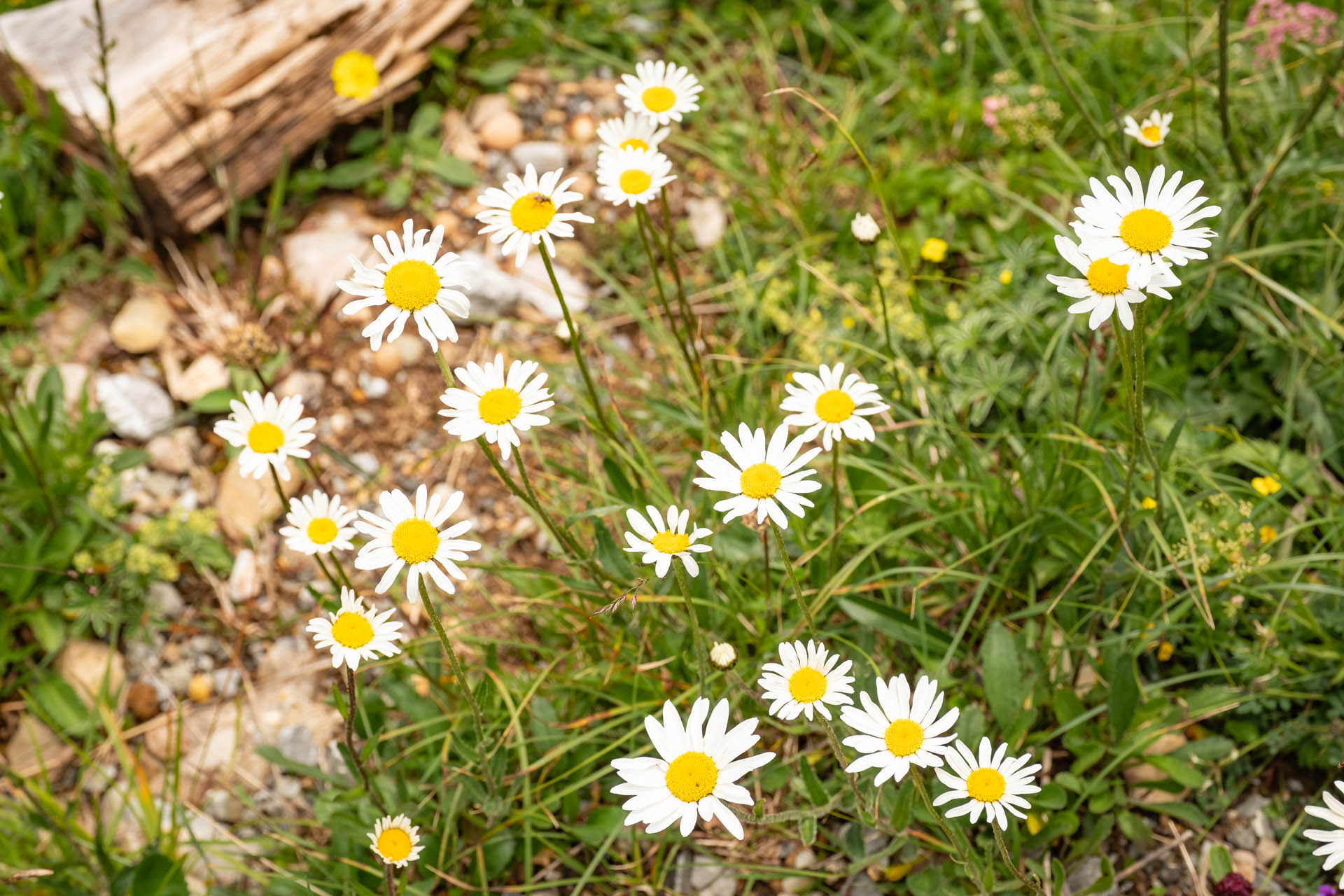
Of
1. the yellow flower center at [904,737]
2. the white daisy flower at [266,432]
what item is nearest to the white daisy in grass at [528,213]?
the white daisy flower at [266,432]

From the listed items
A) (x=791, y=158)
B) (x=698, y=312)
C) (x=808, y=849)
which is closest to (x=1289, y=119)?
(x=791, y=158)

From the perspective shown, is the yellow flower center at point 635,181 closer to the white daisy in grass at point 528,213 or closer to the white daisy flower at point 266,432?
the white daisy in grass at point 528,213

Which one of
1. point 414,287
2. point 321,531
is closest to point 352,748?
point 321,531

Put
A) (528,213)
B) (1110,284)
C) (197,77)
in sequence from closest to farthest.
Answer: (1110,284) → (528,213) → (197,77)

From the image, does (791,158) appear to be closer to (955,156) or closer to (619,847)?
(955,156)

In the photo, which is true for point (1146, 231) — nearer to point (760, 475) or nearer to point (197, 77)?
point (760, 475)

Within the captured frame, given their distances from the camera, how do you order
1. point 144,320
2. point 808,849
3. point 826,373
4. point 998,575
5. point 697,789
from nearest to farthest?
point 697,789 < point 826,373 < point 808,849 < point 998,575 < point 144,320
